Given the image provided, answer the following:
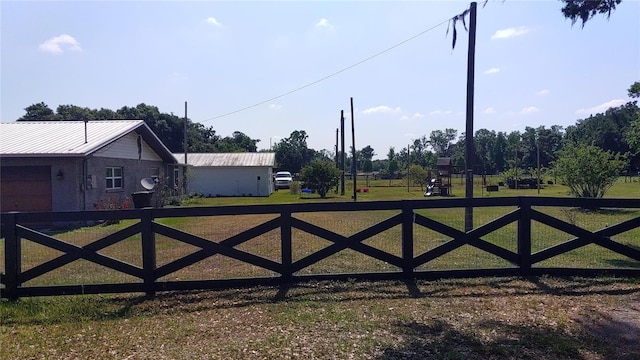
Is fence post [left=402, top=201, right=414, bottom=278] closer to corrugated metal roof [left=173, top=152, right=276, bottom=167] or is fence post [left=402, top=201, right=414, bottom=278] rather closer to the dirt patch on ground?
the dirt patch on ground

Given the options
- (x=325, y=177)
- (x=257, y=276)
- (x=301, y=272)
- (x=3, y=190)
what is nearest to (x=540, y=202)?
(x=301, y=272)

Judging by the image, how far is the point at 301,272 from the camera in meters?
7.75

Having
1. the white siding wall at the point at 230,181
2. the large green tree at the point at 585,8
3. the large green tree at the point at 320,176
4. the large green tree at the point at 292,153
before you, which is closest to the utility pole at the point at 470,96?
Result: the large green tree at the point at 585,8

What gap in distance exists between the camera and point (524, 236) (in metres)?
7.53

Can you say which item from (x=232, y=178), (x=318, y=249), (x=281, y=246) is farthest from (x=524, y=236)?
(x=232, y=178)

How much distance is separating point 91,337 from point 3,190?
1652 cm

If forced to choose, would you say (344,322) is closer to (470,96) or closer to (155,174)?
(470,96)

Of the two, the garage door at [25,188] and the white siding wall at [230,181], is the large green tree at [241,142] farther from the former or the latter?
the garage door at [25,188]

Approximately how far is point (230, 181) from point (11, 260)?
117ft

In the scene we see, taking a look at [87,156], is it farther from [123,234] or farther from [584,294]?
[584,294]

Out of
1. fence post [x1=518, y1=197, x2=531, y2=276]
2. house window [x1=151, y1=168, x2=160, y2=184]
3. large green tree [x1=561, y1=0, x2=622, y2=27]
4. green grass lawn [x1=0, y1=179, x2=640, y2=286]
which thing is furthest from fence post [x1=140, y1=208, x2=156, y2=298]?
house window [x1=151, y1=168, x2=160, y2=184]

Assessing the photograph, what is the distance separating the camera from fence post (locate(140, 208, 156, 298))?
6914 millimetres

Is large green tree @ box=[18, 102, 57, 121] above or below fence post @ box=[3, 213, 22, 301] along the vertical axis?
above

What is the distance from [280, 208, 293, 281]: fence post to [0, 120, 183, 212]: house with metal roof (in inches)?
533
